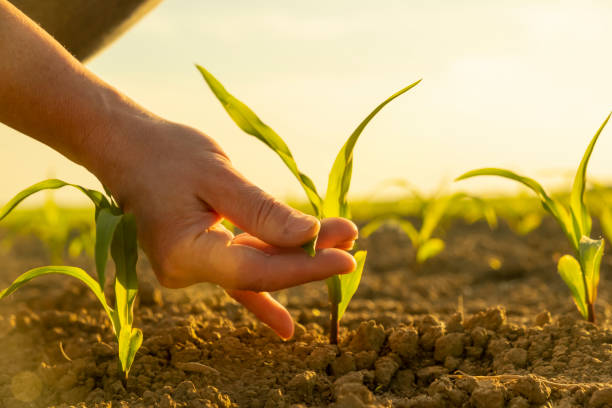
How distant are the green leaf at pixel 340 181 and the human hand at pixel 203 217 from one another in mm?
117

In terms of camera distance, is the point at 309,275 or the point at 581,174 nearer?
the point at 309,275

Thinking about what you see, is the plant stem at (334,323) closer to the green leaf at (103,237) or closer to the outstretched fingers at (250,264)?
the outstretched fingers at (250,264)

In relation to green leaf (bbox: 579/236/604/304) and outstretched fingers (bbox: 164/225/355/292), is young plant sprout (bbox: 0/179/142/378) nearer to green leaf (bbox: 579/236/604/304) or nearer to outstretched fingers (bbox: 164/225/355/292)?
outstretched fingers (bbox: 164/225/355/292)

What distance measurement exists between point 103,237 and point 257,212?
301 millimetres

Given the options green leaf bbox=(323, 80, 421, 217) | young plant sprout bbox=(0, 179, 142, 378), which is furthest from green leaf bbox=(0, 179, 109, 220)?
green leaf bbox=(323, 80, 421, 217)

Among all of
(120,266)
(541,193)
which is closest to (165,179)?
(120,266)

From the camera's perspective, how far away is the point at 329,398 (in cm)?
124

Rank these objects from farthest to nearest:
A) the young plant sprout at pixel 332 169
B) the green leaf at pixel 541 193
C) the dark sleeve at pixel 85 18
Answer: the dark sleeve at pixel 85 18
the green leaf at pixel 541 193
the young plant sprout at pixel 332 169

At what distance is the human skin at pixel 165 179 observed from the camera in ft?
3.84

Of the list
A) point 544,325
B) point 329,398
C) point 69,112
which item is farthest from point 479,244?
point 69,112

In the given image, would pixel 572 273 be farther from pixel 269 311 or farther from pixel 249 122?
pixel 249 122

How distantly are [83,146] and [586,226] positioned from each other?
1.31 metres

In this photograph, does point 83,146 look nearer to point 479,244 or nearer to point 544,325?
point 544,325

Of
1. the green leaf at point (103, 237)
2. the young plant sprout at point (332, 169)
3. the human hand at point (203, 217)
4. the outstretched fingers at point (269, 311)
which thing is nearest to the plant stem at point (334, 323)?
the young plant sprout at point (332, 169)
